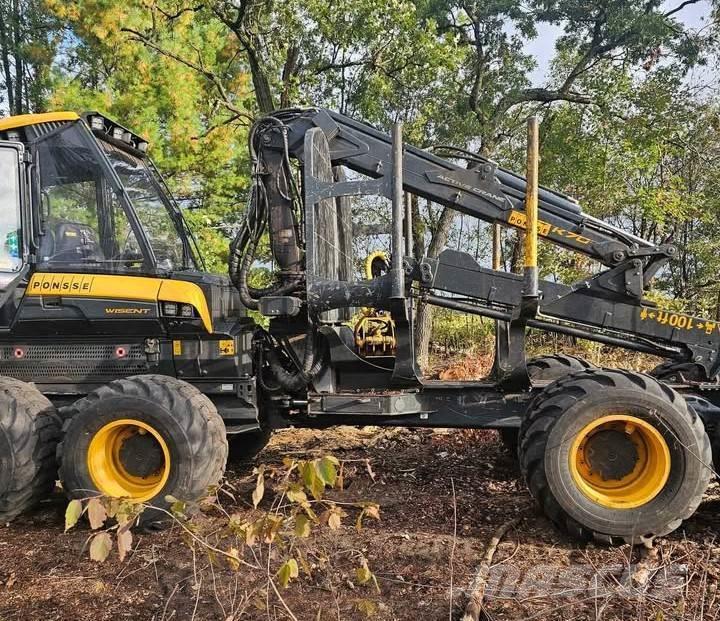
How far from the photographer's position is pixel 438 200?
4.93 meters

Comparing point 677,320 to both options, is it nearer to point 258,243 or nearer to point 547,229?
point 547,229

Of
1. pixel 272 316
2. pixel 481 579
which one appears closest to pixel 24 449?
pixel 272 316

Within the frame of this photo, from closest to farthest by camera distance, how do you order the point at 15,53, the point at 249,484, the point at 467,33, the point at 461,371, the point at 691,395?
the point at 691,395
the point at 249,484
the point at 461,371
the point at 467,33
the point at 15,53

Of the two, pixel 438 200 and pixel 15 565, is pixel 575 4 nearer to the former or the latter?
pixel 438 200

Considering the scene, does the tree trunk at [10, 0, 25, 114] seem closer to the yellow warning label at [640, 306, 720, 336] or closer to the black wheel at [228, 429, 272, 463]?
the black wheel at [228, 429, 272, 463]

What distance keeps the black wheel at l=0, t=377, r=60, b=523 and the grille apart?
0.44m

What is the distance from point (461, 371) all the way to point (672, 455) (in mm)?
5628

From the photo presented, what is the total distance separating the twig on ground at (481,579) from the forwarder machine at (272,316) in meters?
0.43

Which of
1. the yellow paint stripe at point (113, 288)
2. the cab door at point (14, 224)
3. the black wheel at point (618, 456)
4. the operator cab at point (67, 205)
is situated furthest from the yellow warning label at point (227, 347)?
the black wheel at point (618, 456)

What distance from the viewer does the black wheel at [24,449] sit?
14.2 ft

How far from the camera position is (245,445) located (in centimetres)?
613

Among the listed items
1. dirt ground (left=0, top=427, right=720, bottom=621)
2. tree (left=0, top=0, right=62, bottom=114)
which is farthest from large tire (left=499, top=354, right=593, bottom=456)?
tree (left=0, top=0, right=62, bottom=114)

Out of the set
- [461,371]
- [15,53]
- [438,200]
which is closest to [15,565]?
[438,200]

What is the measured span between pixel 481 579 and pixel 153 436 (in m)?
2.47
